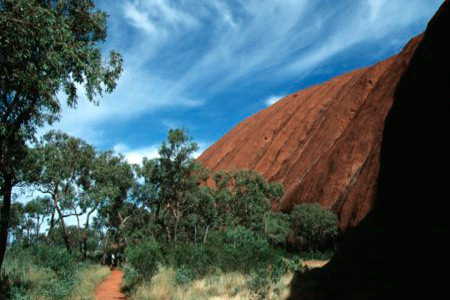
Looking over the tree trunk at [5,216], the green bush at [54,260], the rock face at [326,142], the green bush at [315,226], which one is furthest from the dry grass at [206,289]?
the rock face at [326,142]

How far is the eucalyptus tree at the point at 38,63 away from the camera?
6590 mm

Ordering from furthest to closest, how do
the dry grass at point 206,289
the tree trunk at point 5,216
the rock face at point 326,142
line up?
the rock face at point 326,142, the tree trunk at point 5,216, the dry grass at point 206,289

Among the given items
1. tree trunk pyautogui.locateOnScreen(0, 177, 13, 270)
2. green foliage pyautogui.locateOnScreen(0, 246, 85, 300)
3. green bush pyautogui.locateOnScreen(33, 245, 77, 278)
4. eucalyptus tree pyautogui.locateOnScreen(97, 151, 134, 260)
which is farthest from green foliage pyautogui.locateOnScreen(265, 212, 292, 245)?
tree trunk pyautogui.locateOnScreen(0, 177, 13, 270)

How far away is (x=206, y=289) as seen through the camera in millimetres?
10500

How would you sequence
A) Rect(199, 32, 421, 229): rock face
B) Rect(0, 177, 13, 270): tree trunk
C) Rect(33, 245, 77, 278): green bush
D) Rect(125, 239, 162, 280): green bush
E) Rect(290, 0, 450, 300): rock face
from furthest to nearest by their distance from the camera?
Rect(199, 32, 421, 229): rock face
Rect(33, 245, 77, 278): green bush
Rect(125, 239, 162, 280): green bush
Rect(0, 177, 13, 270): tree trunk
Rect(290, 0, 450, 300): rock face

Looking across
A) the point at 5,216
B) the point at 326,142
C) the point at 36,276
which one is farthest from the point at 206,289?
the point at 326,142

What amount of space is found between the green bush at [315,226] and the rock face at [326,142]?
6.41ft

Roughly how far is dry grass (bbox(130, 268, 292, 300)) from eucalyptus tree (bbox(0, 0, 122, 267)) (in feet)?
16.6

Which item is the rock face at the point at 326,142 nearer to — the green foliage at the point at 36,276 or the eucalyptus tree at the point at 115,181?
the eucalyptus tree at the point at 115,181

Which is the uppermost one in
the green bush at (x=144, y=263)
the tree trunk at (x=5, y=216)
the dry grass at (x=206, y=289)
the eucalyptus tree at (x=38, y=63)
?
the eucalyptus tree at (x=38, y=63)

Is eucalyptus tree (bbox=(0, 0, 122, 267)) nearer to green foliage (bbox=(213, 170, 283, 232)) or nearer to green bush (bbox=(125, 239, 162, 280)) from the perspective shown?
green bush (bbox=(125, 239, 162, 280))

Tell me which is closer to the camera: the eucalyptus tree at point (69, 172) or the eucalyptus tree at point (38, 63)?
the eucalyptus tree at point (38, 63)

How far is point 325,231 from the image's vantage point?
106 feet

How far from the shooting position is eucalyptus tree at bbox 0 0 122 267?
659 cm
